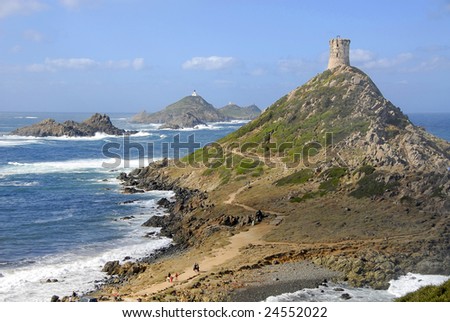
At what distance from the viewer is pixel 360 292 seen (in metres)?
34.8

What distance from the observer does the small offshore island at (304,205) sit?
3775 cm

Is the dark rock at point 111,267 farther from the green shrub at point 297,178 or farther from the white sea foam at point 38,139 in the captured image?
the white sea foam at point 38,139

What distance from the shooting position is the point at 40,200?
70188mm

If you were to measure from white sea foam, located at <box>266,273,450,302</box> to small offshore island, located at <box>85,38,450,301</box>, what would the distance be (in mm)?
717

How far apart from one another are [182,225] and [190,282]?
19.7 meters

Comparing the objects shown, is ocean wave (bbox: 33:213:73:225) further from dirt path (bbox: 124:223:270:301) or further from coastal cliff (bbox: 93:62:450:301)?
dirt path (bbox: 124:223:270:301)

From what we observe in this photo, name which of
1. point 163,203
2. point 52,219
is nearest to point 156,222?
point 163,203

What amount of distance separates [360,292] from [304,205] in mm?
22926

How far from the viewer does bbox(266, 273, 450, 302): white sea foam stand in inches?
1305

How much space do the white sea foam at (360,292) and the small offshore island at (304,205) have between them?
2.35 ft

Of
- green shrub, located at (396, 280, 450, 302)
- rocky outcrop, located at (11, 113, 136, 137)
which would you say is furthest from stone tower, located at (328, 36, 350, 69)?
rocky outcrop, located at (11, 113, 136, 137)

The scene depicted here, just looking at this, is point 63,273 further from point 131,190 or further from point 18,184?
point 18,184

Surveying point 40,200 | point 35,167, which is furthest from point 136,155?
point 40,200

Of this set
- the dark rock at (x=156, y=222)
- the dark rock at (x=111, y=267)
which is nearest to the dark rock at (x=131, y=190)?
the dark rock at (x=156, y=222)
